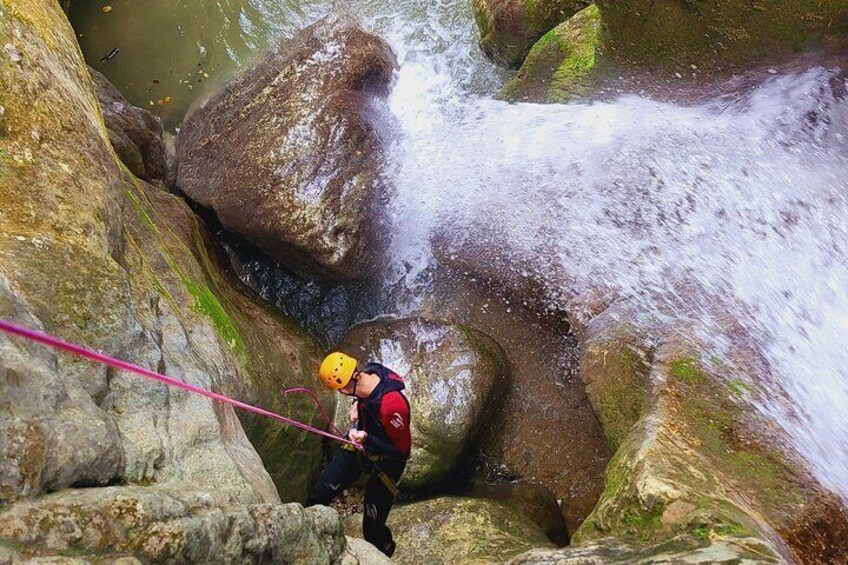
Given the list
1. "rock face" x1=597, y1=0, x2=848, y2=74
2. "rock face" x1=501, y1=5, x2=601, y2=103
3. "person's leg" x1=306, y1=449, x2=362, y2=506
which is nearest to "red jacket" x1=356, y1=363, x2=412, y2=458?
"person's leg" x1=306, y1=449, x2=362, y2=506

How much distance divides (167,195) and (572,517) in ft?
18.5

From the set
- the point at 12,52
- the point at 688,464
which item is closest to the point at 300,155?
the point at 12,52

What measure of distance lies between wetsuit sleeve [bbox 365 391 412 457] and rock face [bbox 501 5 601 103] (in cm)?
502

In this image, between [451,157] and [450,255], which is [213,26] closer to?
[451,157]

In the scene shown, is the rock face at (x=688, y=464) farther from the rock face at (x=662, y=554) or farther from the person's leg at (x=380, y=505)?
the person's leg at (x=380, y=505)

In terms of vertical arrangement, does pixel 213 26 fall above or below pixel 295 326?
above

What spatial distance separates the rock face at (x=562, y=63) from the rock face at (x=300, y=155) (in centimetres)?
206

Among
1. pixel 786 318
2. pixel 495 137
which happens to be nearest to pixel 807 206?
pixel 786 318

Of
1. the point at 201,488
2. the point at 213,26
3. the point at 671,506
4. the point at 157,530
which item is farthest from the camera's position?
the point at 213,26

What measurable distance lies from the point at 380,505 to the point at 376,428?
0.85 meters

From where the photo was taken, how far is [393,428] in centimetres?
503

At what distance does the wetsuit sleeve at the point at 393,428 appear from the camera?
497 centimetres

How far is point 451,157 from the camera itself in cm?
845

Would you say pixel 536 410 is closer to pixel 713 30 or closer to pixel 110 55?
pixel 713 30
